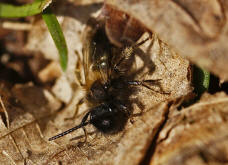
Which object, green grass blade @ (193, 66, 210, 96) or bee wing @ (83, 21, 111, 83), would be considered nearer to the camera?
green grass blade @ (193, 66, 210, 96)

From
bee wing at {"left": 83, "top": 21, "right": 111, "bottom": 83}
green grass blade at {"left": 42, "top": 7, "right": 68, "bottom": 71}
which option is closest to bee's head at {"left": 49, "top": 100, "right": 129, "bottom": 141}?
bee wing at {"left": 83, "top": 21, "right": 111, "bottom": 83}

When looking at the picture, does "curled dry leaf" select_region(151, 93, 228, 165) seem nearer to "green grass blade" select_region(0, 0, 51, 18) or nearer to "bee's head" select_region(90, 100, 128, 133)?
"bee's head" select_region(90, 100, 128, 133)

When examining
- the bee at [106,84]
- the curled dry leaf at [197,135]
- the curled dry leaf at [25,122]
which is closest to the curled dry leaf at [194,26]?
the curled dry leaf at [197,135]

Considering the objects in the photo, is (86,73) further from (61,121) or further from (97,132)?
(97,132)

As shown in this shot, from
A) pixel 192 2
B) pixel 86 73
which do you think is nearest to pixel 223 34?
pixel 192 2

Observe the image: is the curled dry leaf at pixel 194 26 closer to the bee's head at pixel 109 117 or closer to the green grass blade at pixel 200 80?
the green grass blade at pixel 200 80

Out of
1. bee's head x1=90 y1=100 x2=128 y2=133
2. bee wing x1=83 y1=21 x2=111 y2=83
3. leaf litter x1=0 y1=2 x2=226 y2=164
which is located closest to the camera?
leaf litter x1=0 y1=2 x2=226 y2=164
